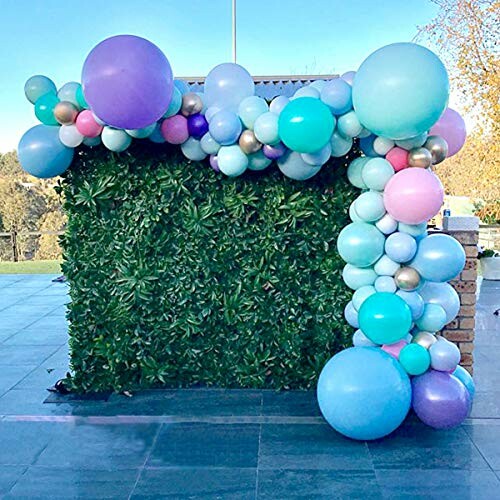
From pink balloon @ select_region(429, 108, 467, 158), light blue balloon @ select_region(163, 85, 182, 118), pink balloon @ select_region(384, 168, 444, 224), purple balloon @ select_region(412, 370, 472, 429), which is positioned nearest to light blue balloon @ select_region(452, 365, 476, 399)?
purple balloon @ select_region(412, 370, 472, 429)

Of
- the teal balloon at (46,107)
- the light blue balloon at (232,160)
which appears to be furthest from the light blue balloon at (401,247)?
the teal balloon at (46,107)

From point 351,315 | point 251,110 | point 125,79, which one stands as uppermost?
point 125,79

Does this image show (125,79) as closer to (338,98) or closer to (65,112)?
(65,112)

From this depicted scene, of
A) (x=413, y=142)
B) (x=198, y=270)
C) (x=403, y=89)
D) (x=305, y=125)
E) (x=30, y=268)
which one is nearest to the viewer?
(x=403, y=89)

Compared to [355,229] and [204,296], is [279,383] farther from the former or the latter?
[355,229]

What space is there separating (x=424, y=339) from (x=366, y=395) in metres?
0.58

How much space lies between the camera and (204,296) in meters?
4.45

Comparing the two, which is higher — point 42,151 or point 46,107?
point 46,107

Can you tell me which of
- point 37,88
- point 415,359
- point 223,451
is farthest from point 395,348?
point 37,88

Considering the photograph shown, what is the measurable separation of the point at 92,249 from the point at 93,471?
170cm

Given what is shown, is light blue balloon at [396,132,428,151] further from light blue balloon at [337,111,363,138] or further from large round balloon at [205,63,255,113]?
large round balloon at [205,63,255,113]

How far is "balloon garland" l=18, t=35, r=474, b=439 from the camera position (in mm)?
3316

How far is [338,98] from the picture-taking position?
11.8ft

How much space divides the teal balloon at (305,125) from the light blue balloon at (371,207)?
496 mm
